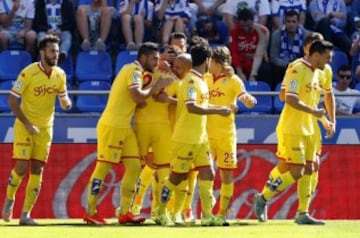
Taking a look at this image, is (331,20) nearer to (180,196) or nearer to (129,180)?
(180,196)

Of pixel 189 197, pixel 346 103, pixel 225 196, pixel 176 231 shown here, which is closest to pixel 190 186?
pixel 189 197

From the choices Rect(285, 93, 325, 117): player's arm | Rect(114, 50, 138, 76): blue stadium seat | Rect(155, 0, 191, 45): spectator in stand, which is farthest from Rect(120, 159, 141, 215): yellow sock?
Rect(155, 0, 191, 45): spectator in stand

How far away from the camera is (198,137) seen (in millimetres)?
15406

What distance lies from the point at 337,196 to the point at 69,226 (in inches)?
200

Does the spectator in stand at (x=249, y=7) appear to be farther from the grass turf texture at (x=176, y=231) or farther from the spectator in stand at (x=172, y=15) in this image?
the grass turf texture at (x=176, y=231)

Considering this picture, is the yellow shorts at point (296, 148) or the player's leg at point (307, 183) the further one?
the player's leg at point (307, 183)

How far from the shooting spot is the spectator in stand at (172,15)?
2152 cm

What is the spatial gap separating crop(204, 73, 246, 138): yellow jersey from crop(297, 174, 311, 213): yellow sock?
1013 millimetres

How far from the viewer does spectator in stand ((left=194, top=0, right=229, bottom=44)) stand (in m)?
21.7

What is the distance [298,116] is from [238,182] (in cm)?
342

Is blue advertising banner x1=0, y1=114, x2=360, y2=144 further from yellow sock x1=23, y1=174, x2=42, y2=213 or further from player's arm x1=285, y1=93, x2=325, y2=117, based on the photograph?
player's arm x1=285, y1=93, x2=325, y2=117

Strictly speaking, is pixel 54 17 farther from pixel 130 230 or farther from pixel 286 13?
pixel 130 230

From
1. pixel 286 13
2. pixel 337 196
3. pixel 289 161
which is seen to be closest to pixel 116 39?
pixel 286 13

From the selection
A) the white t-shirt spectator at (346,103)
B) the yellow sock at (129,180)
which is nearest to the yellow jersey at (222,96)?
the yellow sock at (129,180)
